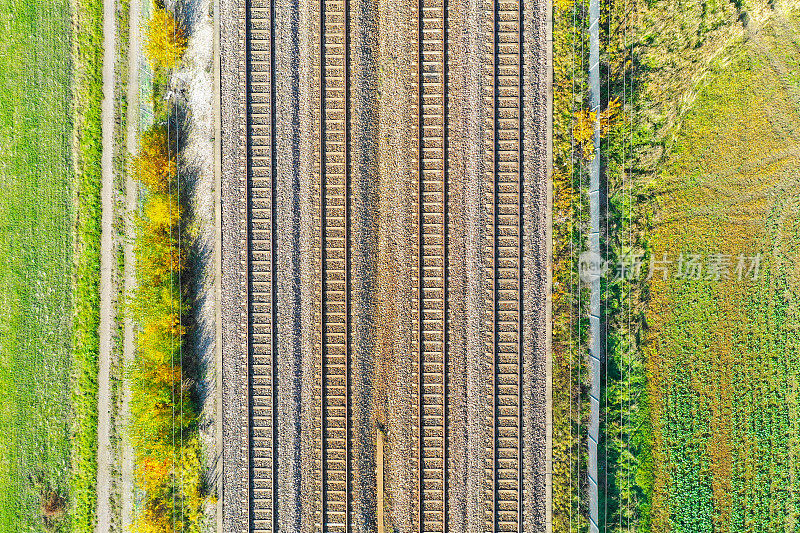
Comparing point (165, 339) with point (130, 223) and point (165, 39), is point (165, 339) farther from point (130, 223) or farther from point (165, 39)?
point (165, 39)

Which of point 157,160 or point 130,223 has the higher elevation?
point 157,160

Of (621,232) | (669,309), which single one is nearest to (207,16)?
(621,232)

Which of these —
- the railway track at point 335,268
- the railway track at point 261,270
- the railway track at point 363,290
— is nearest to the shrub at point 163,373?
the railway track at point 363,290

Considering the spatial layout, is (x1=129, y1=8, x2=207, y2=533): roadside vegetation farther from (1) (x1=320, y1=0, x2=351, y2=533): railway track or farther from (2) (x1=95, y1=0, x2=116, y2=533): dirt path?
(1) (x1=320, y1=0, x2=351, y2=533): railway track

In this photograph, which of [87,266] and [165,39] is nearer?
[165,39]

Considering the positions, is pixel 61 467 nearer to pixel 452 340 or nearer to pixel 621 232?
pixel 452 340

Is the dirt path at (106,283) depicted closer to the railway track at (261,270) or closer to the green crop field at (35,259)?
the green crop field at (35,259)

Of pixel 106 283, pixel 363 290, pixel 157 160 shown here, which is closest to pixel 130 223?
pixel 106 283

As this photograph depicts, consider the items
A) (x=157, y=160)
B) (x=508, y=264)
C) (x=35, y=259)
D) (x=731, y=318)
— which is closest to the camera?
(x=508, y=264)
